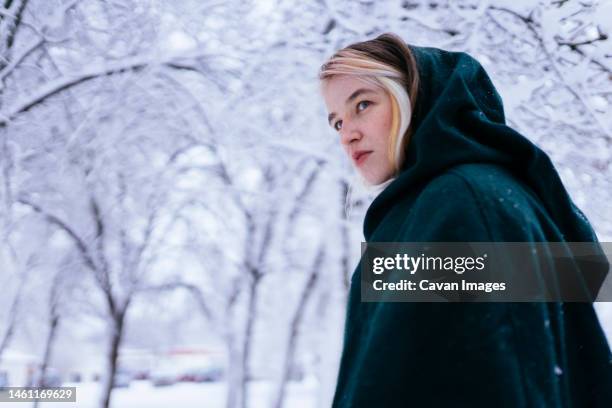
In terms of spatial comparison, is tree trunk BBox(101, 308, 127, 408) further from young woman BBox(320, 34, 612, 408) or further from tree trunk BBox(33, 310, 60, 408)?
young woman BBox(320, 34, 612, 408)

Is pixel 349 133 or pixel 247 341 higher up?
pixel 247 341

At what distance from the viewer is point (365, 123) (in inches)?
47.4

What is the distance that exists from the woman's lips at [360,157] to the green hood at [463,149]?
0.10m

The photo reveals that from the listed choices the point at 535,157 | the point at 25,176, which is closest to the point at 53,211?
the point at 25,176

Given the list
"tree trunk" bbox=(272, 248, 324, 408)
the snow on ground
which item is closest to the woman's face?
"tree trunk" bbox=(272, 248, 324, 408)

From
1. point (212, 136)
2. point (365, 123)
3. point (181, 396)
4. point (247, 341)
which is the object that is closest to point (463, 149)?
point (365, 123)

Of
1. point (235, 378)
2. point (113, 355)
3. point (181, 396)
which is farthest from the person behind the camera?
point (181, 396)

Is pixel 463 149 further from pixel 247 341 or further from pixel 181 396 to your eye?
pixel 181 396

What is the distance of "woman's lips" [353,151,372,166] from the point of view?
1212 millimetres

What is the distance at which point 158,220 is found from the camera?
991 cm

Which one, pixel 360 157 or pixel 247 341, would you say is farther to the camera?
pixel 247 341

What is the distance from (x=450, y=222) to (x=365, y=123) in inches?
16.1

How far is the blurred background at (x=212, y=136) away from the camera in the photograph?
5582 mm

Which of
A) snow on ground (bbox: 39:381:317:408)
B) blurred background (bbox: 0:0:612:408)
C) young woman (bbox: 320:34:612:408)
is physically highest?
blurred background (bbox: 0:0:612:408)
